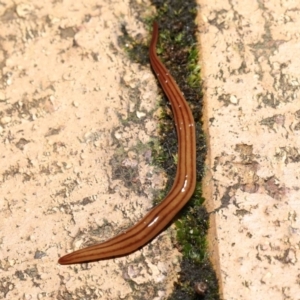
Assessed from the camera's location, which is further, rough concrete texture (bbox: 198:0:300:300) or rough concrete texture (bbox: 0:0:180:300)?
rough concrete texture (bbox: 0:0:180:300)

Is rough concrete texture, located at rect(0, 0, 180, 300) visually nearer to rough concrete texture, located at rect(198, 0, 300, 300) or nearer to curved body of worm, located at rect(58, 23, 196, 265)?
curved body of worm, located at rect(58, 23, 196, 265)

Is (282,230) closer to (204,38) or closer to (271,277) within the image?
(271,277)

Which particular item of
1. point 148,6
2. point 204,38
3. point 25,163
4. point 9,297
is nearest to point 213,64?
point 204,38

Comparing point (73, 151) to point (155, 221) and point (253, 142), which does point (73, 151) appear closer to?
point (155, 221)

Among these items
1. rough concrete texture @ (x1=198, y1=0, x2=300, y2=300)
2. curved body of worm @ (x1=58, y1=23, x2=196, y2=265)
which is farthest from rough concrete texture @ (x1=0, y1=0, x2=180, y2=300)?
rough concrete texture @ (x1=198, y1=0, x2=300, y2=300)

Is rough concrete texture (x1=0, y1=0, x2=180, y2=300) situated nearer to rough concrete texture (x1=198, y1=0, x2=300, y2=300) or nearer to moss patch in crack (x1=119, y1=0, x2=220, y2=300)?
moss patch in crack (x1=119, y1=0, x2=220, y2=300)

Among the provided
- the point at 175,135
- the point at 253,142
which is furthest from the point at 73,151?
the point at 253,142

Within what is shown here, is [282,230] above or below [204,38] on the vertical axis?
below

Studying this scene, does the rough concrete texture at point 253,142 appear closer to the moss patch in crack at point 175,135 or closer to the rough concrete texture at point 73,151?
the moss patch in crack at point 175,135
